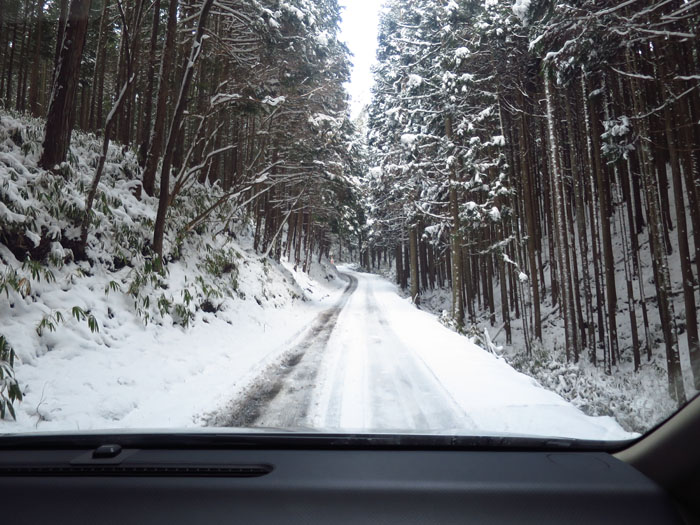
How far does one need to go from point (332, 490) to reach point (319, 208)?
2113cm

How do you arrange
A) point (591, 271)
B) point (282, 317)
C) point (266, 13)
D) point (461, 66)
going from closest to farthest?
point (266, 13) < point (282, 317) < point (461, 66) < point (591, 271)

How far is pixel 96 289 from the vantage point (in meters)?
7.75

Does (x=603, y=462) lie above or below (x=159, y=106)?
below

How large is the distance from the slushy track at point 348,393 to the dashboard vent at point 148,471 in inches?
38.4

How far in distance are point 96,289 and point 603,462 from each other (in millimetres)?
8524

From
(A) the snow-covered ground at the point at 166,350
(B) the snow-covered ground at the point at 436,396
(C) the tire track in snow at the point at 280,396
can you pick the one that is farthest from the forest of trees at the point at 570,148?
(C) the tire track in snow at the point at 280,396

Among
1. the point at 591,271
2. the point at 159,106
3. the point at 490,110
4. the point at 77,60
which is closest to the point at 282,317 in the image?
the point at 159,106

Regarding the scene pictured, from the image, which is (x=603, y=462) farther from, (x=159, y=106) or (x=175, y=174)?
(x=175, y=174)

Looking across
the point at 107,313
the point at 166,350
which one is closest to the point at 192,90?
the point at 107,313

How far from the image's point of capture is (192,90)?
1459 centimetres

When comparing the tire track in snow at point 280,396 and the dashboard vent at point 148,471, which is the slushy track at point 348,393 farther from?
the dashboard vent at point 148,471

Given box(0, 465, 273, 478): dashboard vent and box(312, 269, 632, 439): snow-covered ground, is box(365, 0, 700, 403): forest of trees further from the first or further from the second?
box(0, 465, 273, 478): dashboard vent

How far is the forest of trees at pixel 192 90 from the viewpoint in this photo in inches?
336

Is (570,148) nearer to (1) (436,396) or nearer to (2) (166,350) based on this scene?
(1) (436,396)
